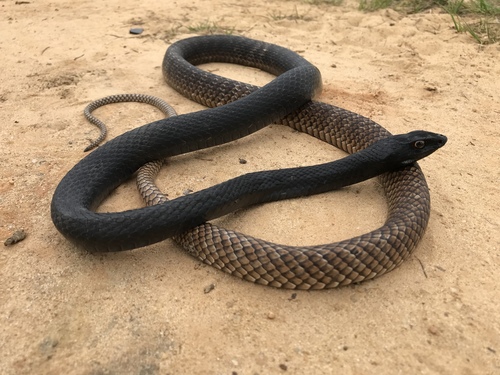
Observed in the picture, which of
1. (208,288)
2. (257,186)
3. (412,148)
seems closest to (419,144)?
(412,148)

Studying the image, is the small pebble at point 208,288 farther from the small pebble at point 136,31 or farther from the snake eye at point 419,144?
the small pebble at point 136,31

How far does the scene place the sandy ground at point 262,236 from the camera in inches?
119

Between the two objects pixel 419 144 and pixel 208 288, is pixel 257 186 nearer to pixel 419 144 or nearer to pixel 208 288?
pixel 208 288

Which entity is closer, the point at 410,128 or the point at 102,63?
the point at 410,128

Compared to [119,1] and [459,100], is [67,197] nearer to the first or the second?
[459,100]

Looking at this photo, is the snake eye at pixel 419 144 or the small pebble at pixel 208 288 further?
the snake eye at pixel 419 144

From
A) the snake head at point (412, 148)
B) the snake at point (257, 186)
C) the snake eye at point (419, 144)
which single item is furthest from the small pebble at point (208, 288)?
the snake eye at point (419, 144)

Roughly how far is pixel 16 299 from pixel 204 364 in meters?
1.57

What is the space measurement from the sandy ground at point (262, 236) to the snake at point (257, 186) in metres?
0.15

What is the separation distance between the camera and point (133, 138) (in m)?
4.72

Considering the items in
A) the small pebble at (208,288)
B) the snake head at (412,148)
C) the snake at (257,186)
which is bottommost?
the small pebble at (208,288)

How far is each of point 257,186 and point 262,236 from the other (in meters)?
0.50

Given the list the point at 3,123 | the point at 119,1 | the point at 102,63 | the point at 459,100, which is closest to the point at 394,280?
the point at 459,100

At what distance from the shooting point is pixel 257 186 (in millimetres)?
4172
